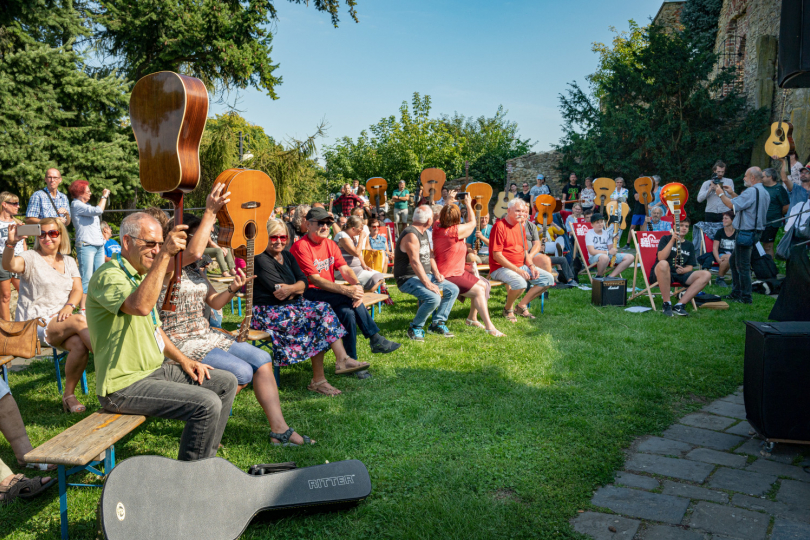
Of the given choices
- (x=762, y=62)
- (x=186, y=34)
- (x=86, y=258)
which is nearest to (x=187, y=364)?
(x=86, y=258)

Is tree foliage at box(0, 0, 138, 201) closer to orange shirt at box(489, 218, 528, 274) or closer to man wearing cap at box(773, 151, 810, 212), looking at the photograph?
orange shirt at box(489, 218, 528, 274)

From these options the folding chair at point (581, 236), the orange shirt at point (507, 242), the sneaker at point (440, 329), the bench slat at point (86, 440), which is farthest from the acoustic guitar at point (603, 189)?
the bench slat at point (86, 440)

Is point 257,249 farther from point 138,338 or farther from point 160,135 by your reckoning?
point 160,135

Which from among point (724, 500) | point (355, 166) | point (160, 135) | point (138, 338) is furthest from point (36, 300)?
point (355, 166)

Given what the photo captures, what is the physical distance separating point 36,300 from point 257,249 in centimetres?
227

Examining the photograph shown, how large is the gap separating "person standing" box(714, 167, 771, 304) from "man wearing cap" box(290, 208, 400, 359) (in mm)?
5737

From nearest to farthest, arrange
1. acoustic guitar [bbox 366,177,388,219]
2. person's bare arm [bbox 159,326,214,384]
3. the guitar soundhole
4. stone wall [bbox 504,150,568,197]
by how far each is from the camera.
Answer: person's bare arm [bbox 159,326,214,384]
the guitar soundhole
acoustic guitar [bbox 366,177,388,219]
stone wall [bbox 504,150,568,197]

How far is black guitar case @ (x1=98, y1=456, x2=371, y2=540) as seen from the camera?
2.11m

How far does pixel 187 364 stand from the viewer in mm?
3070

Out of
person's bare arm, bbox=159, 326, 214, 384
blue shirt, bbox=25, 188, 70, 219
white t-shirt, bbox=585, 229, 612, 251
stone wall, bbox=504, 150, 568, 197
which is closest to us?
person's bare arm, bbox=159, 326, 214, 384

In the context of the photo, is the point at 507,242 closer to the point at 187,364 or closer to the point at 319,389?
the point at 319,389

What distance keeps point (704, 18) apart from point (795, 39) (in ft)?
74.8

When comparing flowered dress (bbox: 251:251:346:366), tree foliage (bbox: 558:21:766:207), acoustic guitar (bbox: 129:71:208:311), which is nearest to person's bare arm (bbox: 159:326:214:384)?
acoustic guitar (bbox: 129:71:208:311)

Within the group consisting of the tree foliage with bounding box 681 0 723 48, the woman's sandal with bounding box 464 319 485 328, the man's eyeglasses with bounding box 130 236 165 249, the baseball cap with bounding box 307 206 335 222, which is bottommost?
the woman's sandal with bounding box 464 319 485 328
